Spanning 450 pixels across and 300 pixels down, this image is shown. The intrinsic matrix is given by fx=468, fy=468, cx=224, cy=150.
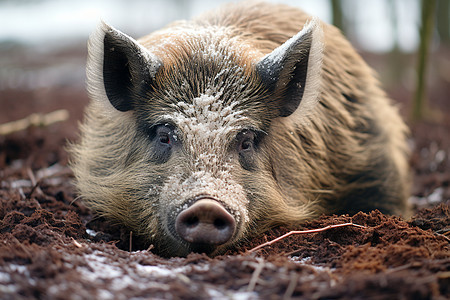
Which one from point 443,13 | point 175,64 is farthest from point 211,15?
point 443,13

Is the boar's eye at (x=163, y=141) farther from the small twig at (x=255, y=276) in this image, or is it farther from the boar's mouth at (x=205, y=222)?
the small twig at (x=255, y=276)

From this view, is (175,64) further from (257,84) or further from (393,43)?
(393,43)

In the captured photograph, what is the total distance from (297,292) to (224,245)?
93 cm

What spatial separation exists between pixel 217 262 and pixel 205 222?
0.85 feet

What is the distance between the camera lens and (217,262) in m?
2.49

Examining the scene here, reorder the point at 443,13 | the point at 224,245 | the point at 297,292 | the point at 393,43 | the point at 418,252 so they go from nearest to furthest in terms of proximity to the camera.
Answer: the point at 297,292 < the point at 418,252 < the point at 224,245 < the point at 393,43 < the point at 443,13

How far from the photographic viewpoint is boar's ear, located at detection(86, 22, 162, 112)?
3215 millimetres

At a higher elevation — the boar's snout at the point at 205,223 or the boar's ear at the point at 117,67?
the boar's ear at the point at 117,67

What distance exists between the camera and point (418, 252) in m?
2.43

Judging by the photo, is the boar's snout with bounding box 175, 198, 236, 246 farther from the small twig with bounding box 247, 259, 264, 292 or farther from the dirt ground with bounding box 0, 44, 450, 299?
the small twig with bounding box 247, 259, 264, 292

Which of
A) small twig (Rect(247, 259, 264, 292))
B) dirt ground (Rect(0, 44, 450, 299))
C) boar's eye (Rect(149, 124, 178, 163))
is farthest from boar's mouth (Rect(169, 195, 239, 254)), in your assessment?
boar's eye (Rect(149, 124, 178, 163))

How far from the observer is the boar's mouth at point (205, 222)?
262 centimetres

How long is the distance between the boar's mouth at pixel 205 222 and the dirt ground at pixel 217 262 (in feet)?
0.40

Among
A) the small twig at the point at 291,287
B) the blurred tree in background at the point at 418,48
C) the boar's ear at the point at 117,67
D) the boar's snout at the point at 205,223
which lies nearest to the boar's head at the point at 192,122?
the boar's ear at the point at 117,67
